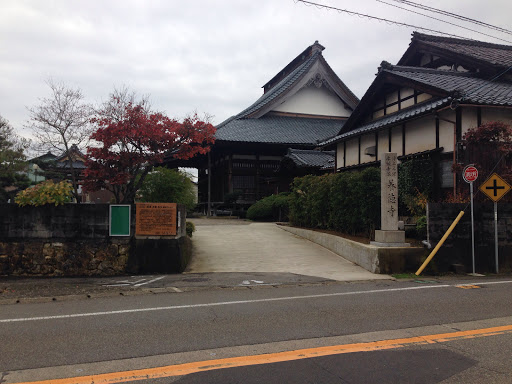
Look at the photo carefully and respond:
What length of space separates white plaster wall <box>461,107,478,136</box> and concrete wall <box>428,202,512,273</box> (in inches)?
111

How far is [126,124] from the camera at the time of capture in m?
11.2

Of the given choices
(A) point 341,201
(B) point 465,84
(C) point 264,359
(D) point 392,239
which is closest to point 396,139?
(B) point 465,84

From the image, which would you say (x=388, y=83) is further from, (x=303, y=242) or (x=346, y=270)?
(x=346, y=270)

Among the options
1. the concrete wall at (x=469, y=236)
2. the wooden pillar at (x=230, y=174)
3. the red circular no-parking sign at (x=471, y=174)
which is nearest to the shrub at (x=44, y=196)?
the concrete wall at (x=469, y=236)

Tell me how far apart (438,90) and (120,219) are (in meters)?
11.3

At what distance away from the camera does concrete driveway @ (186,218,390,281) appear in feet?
36.0

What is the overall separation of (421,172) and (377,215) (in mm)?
2442

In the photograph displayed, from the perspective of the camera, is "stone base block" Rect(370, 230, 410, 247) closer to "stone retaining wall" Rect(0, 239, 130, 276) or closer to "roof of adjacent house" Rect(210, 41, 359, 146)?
"stone retaining wall" Rect(0, 239, 130, 276)

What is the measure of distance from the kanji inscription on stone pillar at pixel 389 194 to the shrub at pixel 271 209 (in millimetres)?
10122

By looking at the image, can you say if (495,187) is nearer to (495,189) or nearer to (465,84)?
(495,189)

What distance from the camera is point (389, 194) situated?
445 inches

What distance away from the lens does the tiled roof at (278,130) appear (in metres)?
24.9

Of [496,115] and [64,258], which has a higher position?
[496,115]

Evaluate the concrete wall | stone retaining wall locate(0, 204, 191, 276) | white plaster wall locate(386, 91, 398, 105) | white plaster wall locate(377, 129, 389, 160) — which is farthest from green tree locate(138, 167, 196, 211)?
white plaster wall locate(386, 91, 398, 105)
